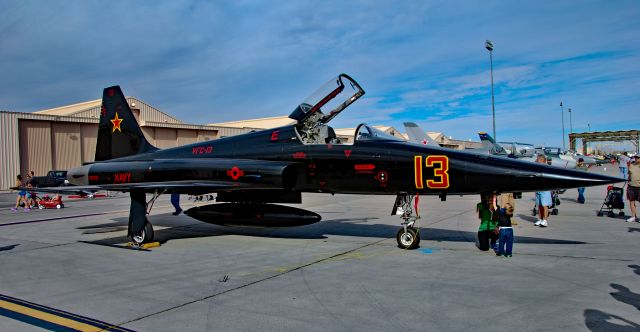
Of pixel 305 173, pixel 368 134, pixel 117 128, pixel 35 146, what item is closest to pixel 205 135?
pixel 35 146

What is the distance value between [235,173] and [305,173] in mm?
1536

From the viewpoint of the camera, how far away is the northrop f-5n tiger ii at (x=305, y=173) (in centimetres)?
750

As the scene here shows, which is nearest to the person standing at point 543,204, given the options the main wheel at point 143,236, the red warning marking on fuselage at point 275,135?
the red warning marking on fuselage at point 275,135

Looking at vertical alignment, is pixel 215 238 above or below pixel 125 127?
below

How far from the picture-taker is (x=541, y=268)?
6.46 meters

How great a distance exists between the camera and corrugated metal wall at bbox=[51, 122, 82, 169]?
121ft

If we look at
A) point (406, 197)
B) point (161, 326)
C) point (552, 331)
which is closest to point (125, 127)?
point (406, 197)

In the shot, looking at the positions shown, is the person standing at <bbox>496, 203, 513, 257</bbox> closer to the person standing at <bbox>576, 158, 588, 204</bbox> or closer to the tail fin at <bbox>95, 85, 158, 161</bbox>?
the person standing at <bbox>576, 158, 588, 204</bbox>

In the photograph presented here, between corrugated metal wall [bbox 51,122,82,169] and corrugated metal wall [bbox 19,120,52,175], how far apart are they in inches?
19.6

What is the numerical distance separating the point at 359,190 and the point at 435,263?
2242 mm

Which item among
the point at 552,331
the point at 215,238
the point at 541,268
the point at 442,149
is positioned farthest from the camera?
the point at 215,238

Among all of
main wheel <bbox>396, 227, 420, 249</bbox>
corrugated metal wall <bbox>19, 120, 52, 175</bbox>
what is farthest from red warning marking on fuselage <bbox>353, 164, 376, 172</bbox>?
corrugated metal wall <bbox>19, 120, 52, 175</bbox>

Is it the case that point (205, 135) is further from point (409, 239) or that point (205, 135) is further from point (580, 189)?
point (409, 239)

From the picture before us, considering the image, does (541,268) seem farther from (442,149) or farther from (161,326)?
(161,326)
